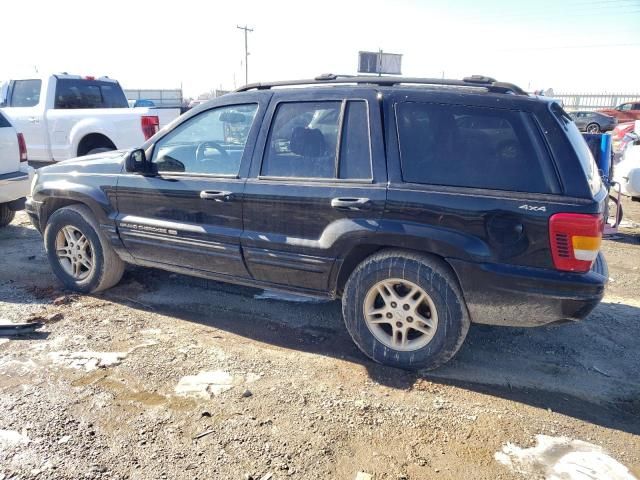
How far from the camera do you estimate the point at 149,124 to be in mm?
8250

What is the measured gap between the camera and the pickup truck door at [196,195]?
386 centimetres

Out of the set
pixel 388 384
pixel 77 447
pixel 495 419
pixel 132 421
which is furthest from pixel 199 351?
pixel 495 419

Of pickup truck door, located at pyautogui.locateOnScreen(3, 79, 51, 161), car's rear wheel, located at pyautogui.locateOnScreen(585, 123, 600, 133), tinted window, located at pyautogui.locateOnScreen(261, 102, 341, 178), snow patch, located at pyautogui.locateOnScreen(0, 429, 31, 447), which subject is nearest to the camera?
snow patch, located at pyautogui.locateOnScreen(0, 429, 31, 447)

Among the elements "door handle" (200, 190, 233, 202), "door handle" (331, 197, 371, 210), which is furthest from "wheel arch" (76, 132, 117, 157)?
"door handle" (331, 197, 371, 210)

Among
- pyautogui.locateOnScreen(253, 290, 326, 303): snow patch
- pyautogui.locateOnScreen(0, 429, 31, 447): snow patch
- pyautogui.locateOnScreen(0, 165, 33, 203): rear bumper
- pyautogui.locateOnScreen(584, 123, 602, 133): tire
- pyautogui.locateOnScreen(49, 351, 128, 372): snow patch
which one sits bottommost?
pyautogui.locateOnScreen(0, 429, 31, 447): snow patch

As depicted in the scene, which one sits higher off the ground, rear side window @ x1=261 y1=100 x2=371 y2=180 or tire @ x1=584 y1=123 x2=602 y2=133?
tire @ x1=584 y1=123 x2=602 y2=133

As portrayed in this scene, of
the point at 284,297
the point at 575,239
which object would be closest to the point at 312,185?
the point at 284,297

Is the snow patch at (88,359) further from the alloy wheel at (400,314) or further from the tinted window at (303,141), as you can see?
the alloy wheel at (400,314)

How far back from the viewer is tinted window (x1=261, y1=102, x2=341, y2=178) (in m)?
3.56

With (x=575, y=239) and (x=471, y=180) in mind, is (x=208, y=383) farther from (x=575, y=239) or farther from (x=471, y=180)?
(x=575, y=239)

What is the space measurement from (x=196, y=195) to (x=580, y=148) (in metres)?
2.67

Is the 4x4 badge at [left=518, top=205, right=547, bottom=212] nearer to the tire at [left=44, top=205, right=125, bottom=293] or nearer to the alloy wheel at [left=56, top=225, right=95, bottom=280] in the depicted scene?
the tire at [left=44, top=205, right=125, bottom=293]

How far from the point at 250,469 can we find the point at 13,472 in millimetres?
1142

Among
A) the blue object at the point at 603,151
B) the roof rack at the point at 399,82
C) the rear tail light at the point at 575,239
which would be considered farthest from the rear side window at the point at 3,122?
the blue object at the point at 603,151
